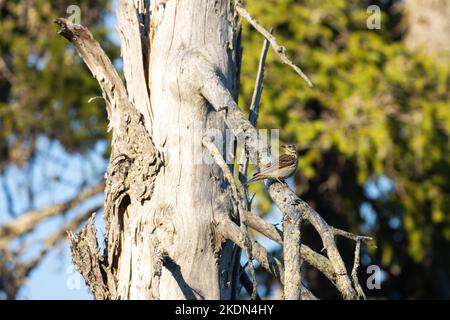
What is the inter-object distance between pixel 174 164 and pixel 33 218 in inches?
330

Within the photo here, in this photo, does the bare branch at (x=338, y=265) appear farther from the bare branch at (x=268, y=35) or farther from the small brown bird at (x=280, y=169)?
the bare branch at (x=268, y=35)

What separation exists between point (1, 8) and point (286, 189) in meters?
10.5

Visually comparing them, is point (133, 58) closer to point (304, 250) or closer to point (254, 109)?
point (254, 109)

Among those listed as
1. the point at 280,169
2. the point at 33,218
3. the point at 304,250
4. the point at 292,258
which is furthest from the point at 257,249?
the point at 33,218

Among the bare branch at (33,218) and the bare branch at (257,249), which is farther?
the bare branch at (33,218)

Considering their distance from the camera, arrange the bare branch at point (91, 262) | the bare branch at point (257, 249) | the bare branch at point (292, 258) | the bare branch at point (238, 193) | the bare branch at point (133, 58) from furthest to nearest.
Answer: the bare branch at point (133, 58) → the bare branch at point (91, 262) → the bare branch at point (257, 249) → the bare branch at point (238, 193) → the bare branch at point (292, 258)

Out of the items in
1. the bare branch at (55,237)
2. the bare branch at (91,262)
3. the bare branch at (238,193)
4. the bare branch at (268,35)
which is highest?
the bare branch at (268,35)

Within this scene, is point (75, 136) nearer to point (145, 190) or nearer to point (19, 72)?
point (19, 72)

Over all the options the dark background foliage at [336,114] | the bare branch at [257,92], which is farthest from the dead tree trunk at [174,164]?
the dark background foliage at [336,114]

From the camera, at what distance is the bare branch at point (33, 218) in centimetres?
1241

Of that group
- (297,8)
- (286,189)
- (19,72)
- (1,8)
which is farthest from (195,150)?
(1,8)

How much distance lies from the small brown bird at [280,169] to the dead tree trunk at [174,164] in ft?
0.58

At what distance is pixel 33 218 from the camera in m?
12.6
